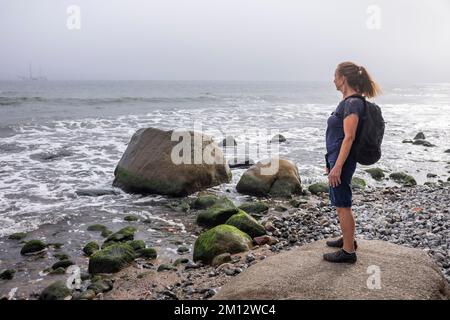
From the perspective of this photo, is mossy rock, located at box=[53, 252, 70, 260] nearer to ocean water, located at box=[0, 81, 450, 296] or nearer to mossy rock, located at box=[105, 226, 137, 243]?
ocean water, located at box=[0, 81, 450, 296]

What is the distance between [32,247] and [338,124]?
631 centimetres

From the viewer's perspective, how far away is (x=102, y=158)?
1627 centimetres

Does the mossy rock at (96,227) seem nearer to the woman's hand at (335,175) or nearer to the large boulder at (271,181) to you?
the large boulder at (271,181)

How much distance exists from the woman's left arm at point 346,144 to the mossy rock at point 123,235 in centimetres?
532

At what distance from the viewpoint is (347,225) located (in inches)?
179

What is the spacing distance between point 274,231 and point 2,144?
16.2m

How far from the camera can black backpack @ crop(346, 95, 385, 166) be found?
13.6 feet

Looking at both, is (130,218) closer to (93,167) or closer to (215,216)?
(215,216)

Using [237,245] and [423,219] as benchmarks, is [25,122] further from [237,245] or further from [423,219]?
[423,219]

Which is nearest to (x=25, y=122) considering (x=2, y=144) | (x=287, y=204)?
(x=2, y=144)

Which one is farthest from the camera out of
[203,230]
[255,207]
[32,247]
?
[255,207]

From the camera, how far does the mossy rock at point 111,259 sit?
6824mm

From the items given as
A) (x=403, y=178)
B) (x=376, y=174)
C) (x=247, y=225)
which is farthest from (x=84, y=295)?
(x=403, y=178)

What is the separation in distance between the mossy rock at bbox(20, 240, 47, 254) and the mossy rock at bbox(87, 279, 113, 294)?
2.09 m
